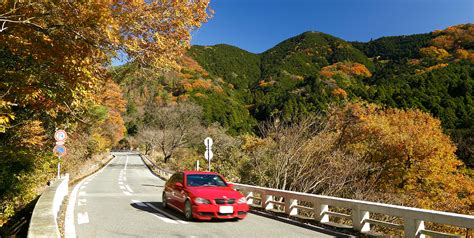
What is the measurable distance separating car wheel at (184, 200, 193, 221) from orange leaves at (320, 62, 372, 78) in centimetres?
8852

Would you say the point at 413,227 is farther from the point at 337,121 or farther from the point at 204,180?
the point at 337,121

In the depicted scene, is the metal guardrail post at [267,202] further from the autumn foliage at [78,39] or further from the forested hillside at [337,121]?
the autumn foliage at [78,39]

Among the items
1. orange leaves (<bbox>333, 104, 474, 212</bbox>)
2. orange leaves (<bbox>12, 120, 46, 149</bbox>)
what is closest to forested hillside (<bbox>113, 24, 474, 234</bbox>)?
orange leaves (<bbox>333, 104, 474, 212</bbox>)

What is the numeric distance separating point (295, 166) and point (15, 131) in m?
11.8

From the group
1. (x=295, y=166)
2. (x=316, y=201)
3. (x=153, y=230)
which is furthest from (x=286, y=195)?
(x=295, y=166)

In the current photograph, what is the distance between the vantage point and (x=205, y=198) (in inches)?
376

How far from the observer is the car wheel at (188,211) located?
31.9ft

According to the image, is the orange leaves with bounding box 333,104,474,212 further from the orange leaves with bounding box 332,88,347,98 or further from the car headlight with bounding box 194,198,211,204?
the orange leaves with bounding box 332,88,347,98

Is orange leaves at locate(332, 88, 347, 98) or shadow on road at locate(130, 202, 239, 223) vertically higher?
orange leaves at locate(332, 88, 347, 98)

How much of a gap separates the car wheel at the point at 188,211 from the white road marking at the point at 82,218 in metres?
2.47

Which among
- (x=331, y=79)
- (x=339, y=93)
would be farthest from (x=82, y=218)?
(x=331, y=79)

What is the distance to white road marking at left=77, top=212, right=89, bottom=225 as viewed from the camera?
9.24 meters

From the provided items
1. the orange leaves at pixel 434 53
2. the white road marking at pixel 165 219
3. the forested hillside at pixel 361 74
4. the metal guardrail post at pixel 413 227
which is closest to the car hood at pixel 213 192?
the white road marking at pixel 165 219

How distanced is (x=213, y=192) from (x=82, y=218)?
3490 millimetres
